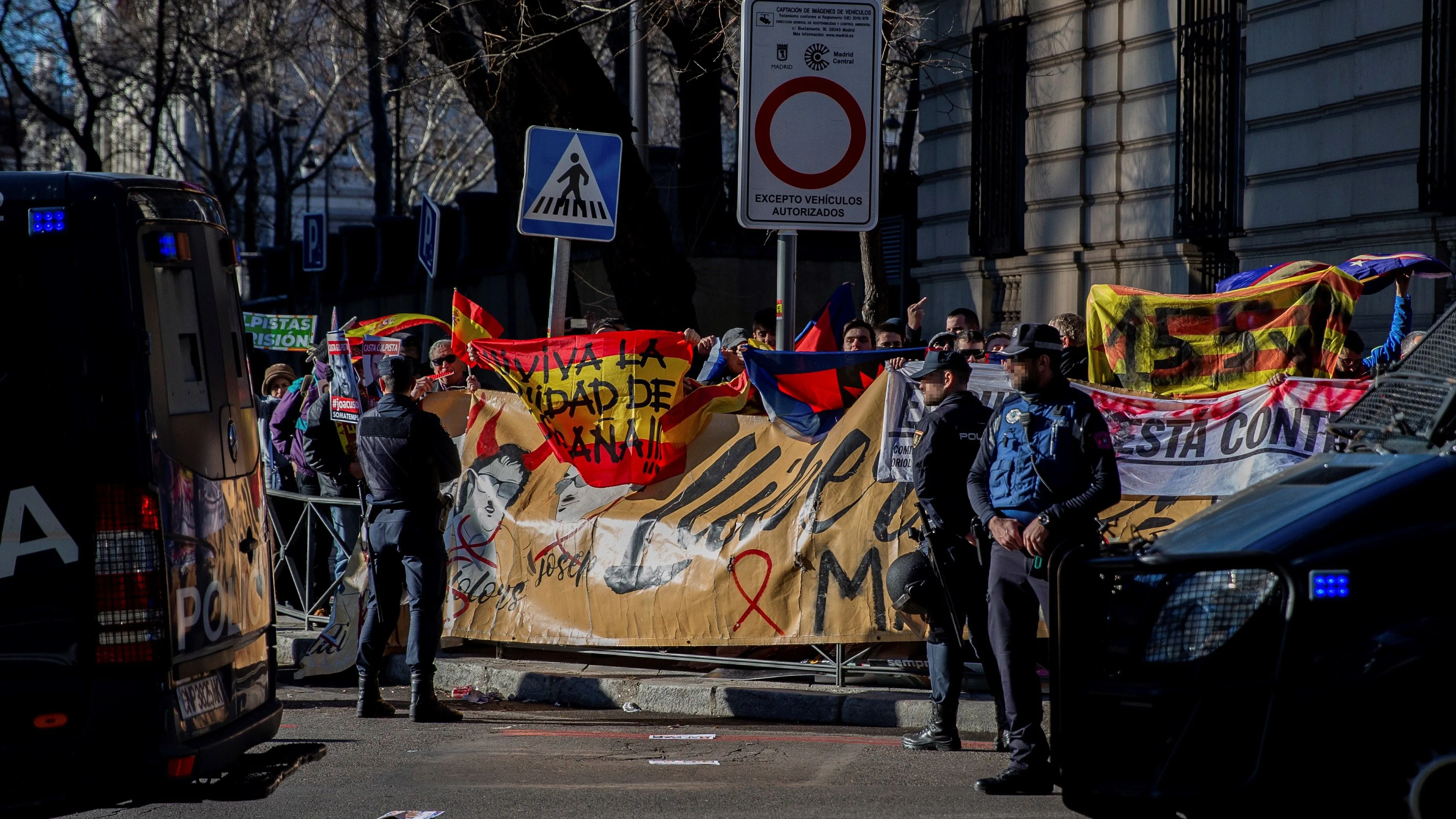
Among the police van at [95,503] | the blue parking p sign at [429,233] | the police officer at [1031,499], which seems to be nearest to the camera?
the police van at [95,503]

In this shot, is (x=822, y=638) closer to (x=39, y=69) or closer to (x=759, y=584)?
(x=759, y=584)

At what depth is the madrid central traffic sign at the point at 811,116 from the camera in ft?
26.2

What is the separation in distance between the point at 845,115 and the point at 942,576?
2445 millimetres

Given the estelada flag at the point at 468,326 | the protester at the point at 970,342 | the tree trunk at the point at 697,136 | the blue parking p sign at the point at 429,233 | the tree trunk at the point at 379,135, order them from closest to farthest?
the protester at the point at 970,342 < the estelada flag at the point at 468,326 < the blue parking p sign at the point at 429,233 < the tree trunk at the point at 697,136 < the tree trunk at the point at 379,135

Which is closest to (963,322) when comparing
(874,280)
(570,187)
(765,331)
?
(765,331)

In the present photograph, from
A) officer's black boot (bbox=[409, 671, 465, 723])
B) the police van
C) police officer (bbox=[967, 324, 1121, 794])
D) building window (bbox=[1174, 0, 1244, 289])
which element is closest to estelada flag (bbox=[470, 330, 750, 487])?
officer's black boot (bbox=[409, 671, 465, 723])

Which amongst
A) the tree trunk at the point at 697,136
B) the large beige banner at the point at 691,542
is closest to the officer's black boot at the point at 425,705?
the large beige banner at the point at 691,542

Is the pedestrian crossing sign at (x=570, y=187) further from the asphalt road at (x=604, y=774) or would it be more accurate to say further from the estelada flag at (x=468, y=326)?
the asphalt road at (x=604, y=774)

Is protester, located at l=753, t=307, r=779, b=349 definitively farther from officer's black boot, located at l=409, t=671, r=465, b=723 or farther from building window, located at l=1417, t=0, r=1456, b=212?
building window, located at l=1417, t=0, r=1456, b=212

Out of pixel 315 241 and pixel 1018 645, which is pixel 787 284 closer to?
pixel 1018 645

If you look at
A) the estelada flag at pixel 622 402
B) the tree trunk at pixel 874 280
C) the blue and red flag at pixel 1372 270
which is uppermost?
the tree trunk at pixel 874 280

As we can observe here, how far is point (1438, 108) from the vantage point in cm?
1235

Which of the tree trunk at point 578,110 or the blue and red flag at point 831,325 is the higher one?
the tree trunk at point 578,110

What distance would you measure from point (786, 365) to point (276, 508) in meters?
4.49
